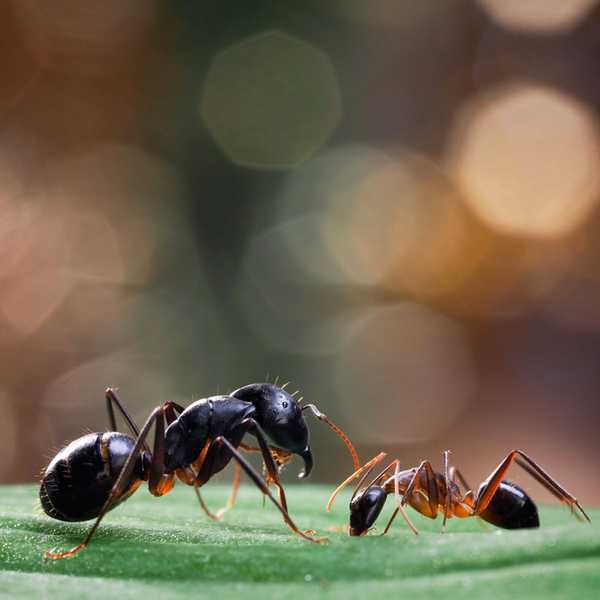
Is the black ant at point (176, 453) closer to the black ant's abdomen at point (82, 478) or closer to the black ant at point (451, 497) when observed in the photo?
the black ant's abdomen at point (82, 478)

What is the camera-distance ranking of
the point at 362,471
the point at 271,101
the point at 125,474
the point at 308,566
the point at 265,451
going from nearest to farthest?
the point at 308,566, the point at 125,474, the point at 265,451, the point at 362,471, the point at 271,101

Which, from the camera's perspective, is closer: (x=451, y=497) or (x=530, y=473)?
(x=530, y=473)

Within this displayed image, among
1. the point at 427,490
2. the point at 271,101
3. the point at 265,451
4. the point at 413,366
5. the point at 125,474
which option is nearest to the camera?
the point at 125,474

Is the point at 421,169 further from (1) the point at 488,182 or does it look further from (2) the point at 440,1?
(2) the point at 440,1

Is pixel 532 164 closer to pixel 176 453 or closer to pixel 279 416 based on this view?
pixel 279 416

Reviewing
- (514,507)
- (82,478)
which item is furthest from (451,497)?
(82,478)

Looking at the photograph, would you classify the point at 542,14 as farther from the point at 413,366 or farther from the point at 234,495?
the point at 234,495

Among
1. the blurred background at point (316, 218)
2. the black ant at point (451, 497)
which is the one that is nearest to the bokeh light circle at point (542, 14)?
the blurred background at point (316, 218)

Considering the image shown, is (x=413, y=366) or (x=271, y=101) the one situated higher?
(x=271, y=101)

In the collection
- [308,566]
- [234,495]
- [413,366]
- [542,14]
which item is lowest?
[413,366]
